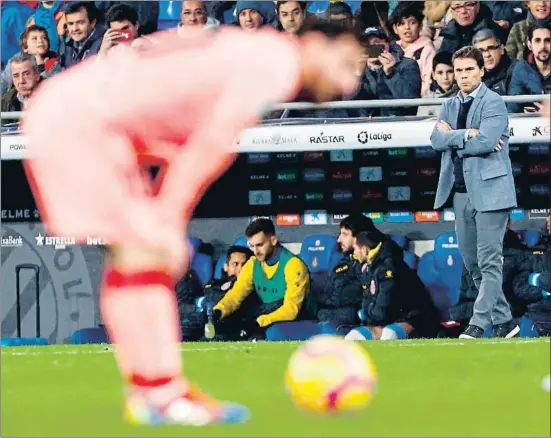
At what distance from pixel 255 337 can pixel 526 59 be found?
12.7 ft

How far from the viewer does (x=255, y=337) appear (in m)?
12.3

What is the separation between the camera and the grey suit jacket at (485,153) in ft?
33.1

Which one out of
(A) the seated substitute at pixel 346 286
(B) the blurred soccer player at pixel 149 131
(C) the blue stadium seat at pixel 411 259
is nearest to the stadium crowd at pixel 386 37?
(A) the seated substitute at pixel 346 286

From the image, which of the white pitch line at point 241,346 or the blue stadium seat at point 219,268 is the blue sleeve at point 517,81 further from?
the white pitch line at point 241,346

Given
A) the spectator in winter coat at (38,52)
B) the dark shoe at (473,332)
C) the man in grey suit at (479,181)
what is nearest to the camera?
the dark shoe at (473,332)

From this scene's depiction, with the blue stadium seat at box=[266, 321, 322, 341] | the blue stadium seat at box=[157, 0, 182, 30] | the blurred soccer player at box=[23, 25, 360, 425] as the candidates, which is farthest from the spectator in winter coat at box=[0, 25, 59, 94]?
the blurred soccer player at box=[23, 25, 360, 425]

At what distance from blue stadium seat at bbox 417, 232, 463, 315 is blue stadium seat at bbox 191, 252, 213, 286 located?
2.24 metres

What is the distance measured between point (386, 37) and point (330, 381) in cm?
794

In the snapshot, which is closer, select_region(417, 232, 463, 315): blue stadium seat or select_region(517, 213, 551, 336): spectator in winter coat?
select_region(517, 213, 551, 336): spectator in winter coat

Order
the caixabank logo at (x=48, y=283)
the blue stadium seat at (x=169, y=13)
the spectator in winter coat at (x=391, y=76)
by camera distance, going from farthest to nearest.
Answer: the caixabank logo at (x=48, y=283) → the blue stadium seat at (x=169, y=13) → the spectator in winter coat at (x=391, y=76)

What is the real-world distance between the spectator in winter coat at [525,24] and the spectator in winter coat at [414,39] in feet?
2.59

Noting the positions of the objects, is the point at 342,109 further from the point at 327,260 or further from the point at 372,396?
the point at 372,396

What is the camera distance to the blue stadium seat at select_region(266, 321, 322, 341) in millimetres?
12047

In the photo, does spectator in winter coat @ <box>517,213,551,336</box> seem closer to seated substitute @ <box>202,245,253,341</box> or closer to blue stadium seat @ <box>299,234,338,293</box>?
blue stadium seat @ <box>299,234,338,293</box>
